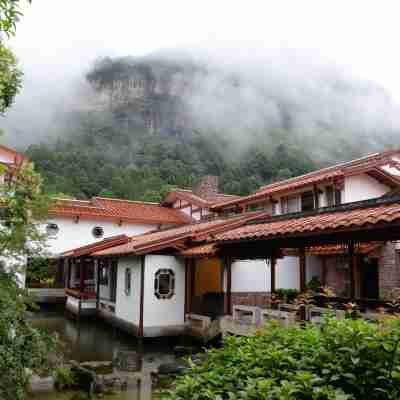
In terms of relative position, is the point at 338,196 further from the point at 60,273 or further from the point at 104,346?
the point at 60,273

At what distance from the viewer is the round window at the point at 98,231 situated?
2393cm

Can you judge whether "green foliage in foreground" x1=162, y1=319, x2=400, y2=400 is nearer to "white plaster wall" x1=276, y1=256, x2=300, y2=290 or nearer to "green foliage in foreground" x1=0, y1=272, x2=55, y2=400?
"green foliage in foreground" x1=0, y1=272, x2=55, y2=400

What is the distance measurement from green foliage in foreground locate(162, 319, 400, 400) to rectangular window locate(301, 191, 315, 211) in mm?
14388

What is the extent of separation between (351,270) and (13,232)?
6630 millimetres

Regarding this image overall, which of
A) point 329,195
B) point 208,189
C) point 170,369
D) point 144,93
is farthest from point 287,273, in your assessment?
point 144,93

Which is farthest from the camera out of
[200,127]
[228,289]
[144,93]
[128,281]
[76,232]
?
[144,93]

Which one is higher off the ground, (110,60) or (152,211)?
(110,60)

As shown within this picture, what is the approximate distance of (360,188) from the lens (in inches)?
666

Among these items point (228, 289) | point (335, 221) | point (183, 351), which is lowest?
point (183, 351)

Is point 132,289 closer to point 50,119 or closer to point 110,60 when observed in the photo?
point 50,119

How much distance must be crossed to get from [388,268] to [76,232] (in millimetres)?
15514

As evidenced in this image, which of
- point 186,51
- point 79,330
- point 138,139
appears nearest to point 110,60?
point 186,51

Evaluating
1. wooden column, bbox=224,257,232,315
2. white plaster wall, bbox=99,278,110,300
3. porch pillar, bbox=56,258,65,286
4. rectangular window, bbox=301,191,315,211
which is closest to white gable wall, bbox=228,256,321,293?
rectangular window, bbox=301,191,315,211

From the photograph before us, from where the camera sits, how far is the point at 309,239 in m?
9.71
